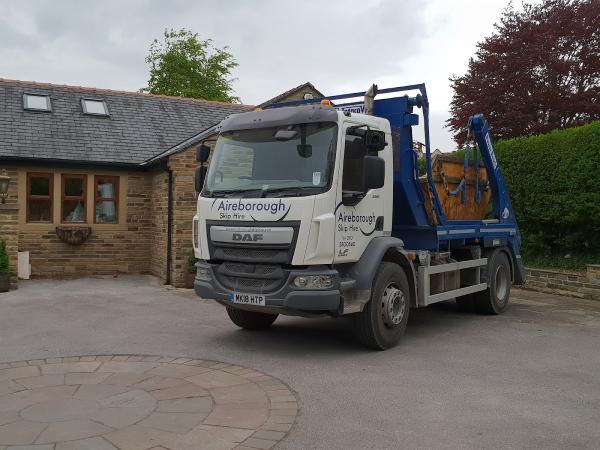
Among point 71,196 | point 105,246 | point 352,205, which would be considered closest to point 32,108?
point 71,196

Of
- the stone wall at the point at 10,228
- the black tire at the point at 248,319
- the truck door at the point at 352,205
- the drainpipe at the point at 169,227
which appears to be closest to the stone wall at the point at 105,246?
the stone wall at the point at 10,228

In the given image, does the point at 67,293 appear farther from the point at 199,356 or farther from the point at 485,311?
the point at 485,311

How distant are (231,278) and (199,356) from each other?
95cm

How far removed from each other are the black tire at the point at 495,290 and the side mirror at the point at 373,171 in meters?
3.85

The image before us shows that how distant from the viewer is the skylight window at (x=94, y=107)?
16.2 meters

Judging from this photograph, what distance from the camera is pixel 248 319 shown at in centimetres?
812

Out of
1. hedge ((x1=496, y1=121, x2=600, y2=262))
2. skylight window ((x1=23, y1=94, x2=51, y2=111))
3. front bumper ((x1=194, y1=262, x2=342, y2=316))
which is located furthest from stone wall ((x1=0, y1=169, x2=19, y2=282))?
hedge ((x1=496, y1=121, x2=600, y2=262))

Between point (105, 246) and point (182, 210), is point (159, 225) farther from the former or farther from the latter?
point (105, 246)

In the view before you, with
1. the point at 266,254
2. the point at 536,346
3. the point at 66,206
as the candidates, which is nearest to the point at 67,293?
the point at 66,206

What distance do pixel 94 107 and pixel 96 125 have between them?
108cm

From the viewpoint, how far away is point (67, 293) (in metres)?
11.7

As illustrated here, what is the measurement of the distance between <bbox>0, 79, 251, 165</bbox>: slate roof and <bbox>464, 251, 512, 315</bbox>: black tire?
350 inches

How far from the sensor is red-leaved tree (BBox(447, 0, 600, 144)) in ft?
65.1

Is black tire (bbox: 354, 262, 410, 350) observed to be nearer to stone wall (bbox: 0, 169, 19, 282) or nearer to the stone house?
the stone house
